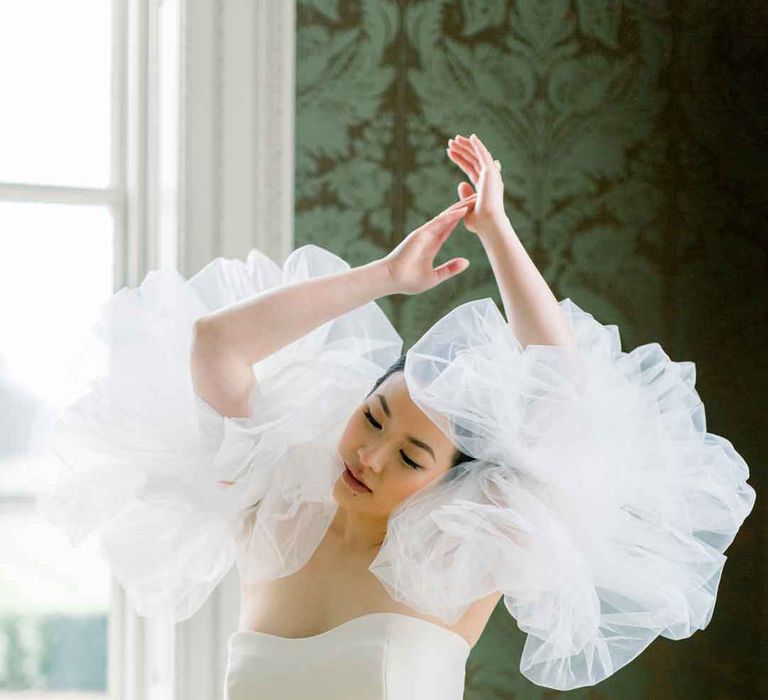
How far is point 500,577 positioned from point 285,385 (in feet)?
1.16

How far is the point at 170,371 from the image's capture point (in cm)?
135

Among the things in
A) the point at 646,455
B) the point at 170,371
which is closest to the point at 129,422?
the point at 170,371

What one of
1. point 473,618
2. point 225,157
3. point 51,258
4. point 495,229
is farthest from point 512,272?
point 51,258

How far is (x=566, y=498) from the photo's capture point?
1.21 metres

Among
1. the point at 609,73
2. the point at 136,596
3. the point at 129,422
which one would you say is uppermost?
the point at 609,73

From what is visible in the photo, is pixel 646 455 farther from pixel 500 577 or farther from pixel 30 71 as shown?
pixel 30 71

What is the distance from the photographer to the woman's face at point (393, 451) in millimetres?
1242

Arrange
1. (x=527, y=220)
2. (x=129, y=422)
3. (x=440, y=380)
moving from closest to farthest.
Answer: (x=440, y=380), (x=129, y=422), (x=527, y=220)

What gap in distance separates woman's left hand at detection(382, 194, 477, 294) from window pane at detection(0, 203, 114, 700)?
2.77 feet

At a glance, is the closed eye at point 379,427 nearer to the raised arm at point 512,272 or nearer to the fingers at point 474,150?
the raised arm at point 512,272

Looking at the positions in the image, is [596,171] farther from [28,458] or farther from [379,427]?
[28,458]

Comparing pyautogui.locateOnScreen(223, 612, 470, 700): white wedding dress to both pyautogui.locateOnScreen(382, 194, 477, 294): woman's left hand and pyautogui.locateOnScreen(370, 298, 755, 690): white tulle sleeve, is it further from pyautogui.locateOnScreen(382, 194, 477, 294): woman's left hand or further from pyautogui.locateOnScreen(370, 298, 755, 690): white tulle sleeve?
pyautogui.locateOnScreen(382, 194, 477, 294): woman's left hand

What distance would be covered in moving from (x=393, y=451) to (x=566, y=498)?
0.19m

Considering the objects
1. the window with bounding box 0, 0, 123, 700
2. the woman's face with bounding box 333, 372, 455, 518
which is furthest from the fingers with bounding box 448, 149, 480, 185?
the window with bounding box 0, 0, 123, 700
